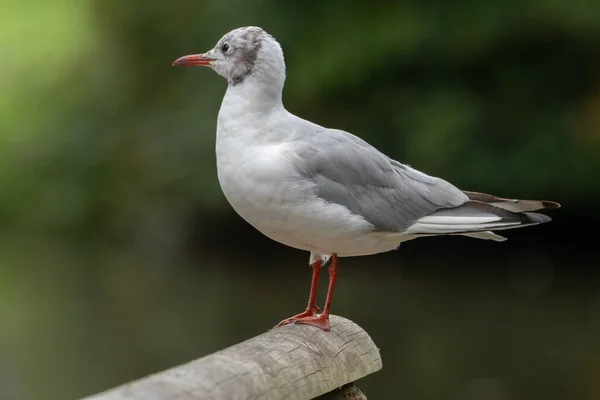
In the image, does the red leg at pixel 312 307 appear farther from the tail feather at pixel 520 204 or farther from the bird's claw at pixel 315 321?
the tail feather at pixel 520 204

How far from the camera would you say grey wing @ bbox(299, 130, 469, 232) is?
3336 mm

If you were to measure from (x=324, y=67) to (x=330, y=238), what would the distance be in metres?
9.52

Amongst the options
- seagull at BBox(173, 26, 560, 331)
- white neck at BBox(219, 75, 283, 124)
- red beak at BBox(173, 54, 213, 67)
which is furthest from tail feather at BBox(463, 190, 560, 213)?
red beak at BBox(173, 54, 213, 67)

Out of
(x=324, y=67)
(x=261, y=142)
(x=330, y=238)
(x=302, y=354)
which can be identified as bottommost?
(x=302, y=354)

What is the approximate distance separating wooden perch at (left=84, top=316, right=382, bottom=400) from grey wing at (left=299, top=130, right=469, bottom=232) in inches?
16.3

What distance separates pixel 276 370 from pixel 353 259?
1125 centimetres

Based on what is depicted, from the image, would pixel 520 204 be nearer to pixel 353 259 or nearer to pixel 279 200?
pixel 279 200

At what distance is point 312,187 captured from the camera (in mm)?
3242

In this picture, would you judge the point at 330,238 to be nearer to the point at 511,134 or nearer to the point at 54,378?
the point at 54,378

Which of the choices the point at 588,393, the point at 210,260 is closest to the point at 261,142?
the point at 588,393

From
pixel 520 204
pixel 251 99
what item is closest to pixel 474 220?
pixel 520 204

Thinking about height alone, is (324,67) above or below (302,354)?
above

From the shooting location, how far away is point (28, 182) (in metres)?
18.0

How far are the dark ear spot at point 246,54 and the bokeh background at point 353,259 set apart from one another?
5.21m
